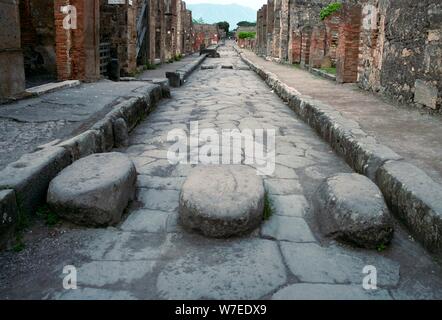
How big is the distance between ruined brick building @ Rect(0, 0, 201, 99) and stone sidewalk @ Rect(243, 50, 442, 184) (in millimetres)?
4027

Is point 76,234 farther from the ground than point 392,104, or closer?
closer

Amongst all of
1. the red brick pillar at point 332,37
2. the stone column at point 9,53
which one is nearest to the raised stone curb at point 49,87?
the stone column at point 9,53

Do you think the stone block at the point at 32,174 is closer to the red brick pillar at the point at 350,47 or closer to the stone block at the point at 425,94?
the stone block at the point at 425,94

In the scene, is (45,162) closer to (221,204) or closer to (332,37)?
(221,204)

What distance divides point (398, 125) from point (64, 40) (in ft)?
18.9

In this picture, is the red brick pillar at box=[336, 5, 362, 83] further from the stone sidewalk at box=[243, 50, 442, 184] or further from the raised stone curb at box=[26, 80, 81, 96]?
the raised stone curb at box=[26, 80, 81, 96]

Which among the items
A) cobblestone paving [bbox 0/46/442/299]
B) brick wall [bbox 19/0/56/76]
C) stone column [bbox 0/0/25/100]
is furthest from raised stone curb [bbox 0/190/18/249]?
brick wall [bbox 19/0/56/76]

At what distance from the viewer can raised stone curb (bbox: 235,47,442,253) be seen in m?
2.31

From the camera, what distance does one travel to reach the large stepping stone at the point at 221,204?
2.40 meters

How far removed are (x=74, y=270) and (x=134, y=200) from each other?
954 millimetres

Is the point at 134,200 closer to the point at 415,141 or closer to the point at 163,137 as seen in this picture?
the point at 163,137
